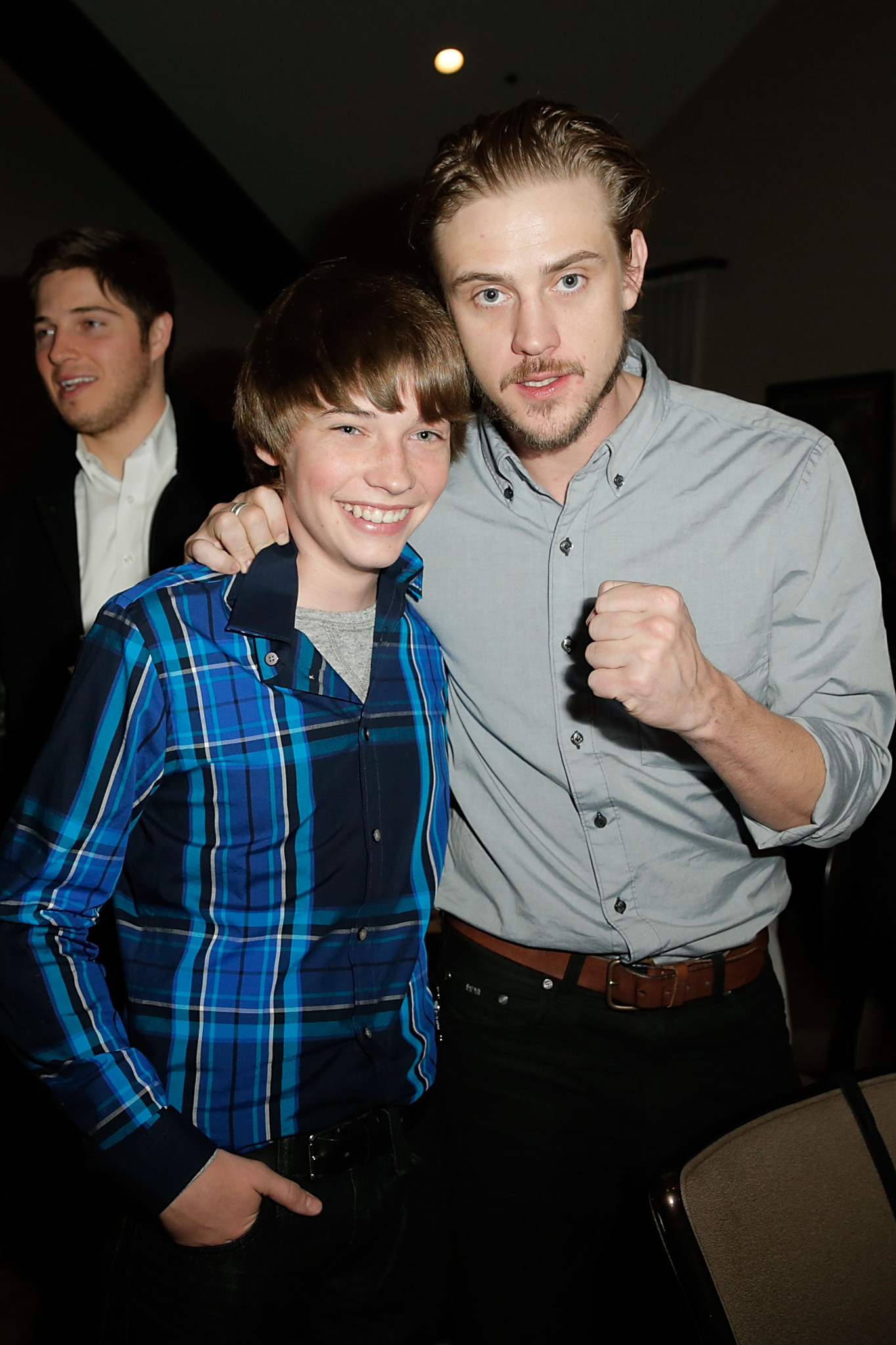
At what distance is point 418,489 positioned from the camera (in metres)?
1.25

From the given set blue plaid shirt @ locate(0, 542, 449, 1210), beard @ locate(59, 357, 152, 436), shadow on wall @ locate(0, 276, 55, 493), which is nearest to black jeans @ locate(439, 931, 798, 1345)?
blue plaid shirt @ locate(0, 542, 449, 1210)

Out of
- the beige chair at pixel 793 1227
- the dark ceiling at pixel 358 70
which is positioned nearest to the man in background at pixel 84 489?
the beige chair at pixel 793 1227

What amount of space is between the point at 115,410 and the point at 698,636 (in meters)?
1.63

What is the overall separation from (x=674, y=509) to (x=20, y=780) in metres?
1.73

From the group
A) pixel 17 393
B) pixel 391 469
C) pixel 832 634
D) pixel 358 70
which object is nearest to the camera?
pixel 391 469

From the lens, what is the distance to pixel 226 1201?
108 cm

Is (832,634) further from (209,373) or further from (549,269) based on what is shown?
(209,373)

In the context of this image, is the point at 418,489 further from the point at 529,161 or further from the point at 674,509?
the point at 529,161

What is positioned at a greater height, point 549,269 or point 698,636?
point 549,269

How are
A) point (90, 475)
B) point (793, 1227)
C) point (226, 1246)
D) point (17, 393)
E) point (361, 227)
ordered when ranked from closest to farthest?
point (793, 1227) < point (226, 1246) < point (90, 475) < point (17, 393) < point (361, 227)

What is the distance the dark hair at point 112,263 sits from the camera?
2400mm

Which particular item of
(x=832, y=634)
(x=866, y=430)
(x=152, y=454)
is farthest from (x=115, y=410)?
(x=866, y=430)

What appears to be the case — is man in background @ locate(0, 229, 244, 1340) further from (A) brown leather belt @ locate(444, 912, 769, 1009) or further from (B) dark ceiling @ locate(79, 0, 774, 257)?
(B) dark ceiling @ locate(79, 0, 774, 257)

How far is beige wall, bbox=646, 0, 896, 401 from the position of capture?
5664 mm
